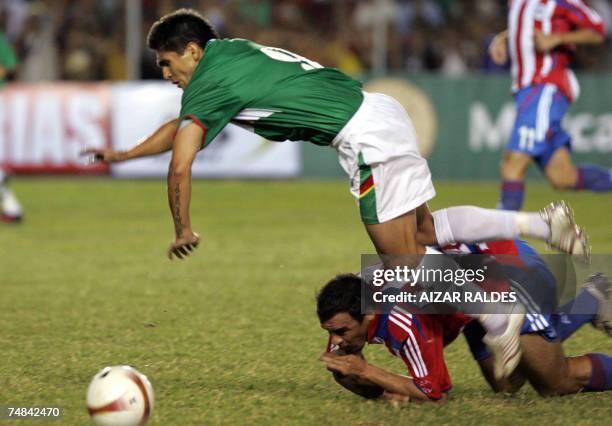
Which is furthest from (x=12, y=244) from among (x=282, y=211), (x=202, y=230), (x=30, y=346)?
(x=30, y=346)

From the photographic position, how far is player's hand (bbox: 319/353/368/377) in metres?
5.16

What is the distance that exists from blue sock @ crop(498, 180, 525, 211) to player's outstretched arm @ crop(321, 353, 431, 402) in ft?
13.8

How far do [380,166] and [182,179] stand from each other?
955 mm

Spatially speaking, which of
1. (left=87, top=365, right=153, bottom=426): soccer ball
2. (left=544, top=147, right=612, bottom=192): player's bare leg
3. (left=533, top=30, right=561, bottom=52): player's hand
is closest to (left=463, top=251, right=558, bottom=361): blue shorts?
(left=87, top=365, right=153, bottom=426): soccer ball

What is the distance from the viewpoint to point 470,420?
515 cm

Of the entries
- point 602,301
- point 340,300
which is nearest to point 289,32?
point 602,301

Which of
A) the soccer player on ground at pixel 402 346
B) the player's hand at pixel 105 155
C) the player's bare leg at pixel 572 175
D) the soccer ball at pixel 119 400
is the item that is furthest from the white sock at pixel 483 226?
the player's bare leg at pixel 572 175

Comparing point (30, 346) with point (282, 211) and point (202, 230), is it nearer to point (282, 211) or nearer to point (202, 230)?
point (202, 230)

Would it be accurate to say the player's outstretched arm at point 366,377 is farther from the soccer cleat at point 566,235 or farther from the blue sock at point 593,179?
the blue sock at point 593,179

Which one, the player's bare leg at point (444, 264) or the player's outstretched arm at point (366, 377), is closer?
the player's outstretched arm at point (366, 377)

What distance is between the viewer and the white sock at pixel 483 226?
6.01 meters

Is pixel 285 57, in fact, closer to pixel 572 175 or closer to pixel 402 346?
pixel 402 346

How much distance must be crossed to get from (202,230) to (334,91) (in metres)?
6.71

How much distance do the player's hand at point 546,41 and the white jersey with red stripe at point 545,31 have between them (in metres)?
0.06
